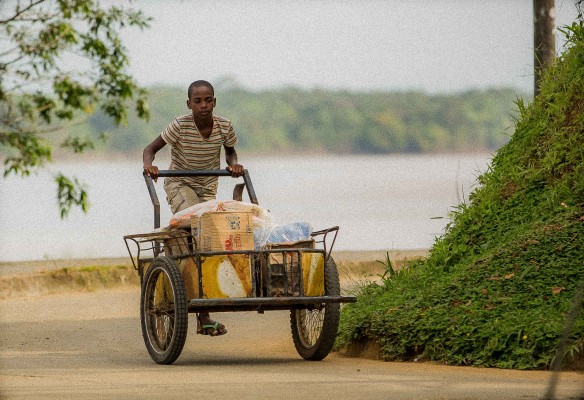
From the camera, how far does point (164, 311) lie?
8859 mm

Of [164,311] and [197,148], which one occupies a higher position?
[197,148]

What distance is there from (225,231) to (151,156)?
3.88 ft

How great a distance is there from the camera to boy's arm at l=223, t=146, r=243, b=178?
936 cm

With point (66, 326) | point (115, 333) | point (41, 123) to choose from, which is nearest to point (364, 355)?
point (115, 333)

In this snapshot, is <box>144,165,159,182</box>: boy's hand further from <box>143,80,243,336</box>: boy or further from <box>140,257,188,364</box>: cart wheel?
<box>140,257,188,364</box>: cart wheel

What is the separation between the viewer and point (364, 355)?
9359 millimetres

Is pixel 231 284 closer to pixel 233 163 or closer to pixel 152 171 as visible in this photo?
pixel 152 171

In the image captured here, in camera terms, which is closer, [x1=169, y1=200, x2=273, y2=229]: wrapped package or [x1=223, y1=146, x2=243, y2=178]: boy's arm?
[x1=169, y1=200, x2=273, y2=229]: wrapped package

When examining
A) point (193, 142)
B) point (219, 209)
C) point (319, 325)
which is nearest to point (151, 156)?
point (193, 142)

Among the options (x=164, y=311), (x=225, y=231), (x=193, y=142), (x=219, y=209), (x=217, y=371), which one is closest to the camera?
(x=217, y=371)

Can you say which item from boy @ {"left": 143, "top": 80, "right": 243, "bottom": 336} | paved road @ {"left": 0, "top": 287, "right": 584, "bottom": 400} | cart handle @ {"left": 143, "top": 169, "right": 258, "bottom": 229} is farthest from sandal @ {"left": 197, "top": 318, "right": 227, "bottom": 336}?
cart handle @ {"left": 143, "top": 169, "right": 258, "bottom": 229}

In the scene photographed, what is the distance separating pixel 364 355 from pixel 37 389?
3162 mm

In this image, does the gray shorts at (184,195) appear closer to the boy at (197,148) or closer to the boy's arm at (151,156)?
the boy at (197,148)

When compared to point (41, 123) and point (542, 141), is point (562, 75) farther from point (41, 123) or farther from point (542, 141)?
point (41, 123)
